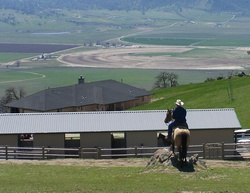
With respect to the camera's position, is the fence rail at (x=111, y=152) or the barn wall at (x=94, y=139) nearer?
the fence rail at (x=111, y=152)

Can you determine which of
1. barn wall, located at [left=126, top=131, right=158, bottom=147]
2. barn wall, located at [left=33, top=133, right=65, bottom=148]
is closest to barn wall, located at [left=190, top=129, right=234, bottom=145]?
barn wall, located at [left=126, top=131, right=158, bottom=147]

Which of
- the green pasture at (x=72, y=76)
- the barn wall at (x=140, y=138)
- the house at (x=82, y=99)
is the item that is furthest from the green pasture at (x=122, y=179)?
the green pasture at (x=72, y=76)

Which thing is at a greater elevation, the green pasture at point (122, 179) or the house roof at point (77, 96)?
the house roof at point (77, 96)

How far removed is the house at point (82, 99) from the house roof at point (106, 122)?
2789cm

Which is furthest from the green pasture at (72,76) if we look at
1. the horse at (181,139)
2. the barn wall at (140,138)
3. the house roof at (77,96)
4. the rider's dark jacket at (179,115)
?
the horse at (181,139)

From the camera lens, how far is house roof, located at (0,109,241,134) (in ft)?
97.8

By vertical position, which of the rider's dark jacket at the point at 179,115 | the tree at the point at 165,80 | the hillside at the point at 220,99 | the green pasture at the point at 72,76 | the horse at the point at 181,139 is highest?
the green pasture at the point at 72,76

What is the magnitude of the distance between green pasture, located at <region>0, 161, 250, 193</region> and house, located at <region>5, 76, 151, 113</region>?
36804 mm

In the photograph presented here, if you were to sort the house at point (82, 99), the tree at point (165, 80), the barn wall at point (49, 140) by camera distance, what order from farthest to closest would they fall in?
the tree at point (165, 80) < the house at point (82, 99) < the barn wall at point (49, 140)

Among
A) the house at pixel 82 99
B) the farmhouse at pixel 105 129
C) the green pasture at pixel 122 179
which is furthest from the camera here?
the house at pixel 82 99

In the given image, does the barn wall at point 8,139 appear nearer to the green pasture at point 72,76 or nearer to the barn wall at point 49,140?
the barn wall at point 49,140

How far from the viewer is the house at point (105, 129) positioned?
97.6 feet

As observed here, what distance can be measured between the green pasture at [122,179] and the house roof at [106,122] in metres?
6.71

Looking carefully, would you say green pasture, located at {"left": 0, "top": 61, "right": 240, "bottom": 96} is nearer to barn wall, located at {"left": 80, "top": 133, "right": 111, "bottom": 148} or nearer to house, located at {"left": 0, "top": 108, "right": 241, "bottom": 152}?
house, located at {"left": 0, "top": 108, "right": 241, "bottom": 152}
